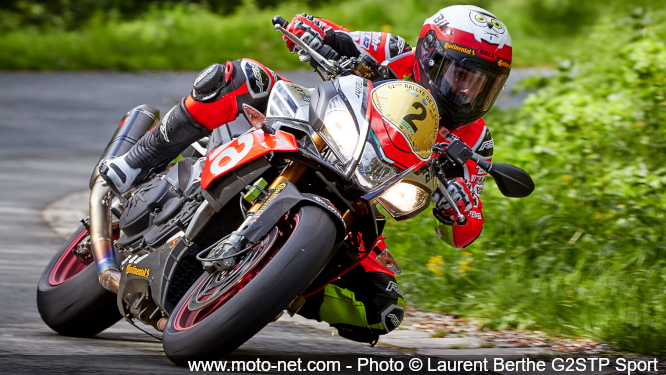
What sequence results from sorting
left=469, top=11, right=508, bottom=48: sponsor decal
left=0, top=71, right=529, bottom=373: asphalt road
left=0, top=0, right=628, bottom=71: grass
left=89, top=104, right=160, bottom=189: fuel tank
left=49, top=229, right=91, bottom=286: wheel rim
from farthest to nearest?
left=0, top=0, right=628, bottom=71: grass
left=49, top=229, right=91, bottom=286: wheel rim
left=89, top=104, right=160, bottom=189: fuel tank
left=0, top=71, right=529, bottom=373: asphalt road
left=469, top=11, right=508, bottom=48: sponsor decal

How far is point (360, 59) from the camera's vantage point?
4254 millimetres

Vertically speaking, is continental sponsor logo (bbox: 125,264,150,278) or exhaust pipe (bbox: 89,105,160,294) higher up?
continental sponsor logo (bbox: 125,264,150,278)

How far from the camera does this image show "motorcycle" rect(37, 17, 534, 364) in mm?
3330

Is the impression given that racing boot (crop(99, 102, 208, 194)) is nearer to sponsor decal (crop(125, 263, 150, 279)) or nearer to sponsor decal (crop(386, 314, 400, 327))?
sponsor decal (crop(125, 263, 150, 279))

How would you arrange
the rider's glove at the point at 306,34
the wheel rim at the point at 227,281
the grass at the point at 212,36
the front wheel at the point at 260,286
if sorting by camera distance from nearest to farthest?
the front wheel at the point at 260,286
the wheel rim at the point at 227,281
the rider's glove at the point at 306,34
the grass at the point at 212,36

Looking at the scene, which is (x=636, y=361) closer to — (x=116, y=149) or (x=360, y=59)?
(x=360, y=59)

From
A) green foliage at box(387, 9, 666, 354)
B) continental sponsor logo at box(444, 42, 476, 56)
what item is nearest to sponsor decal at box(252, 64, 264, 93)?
continental sponsor logo at box(444, 42, 476, 56)

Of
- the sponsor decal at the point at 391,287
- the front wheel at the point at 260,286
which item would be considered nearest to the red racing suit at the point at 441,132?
the sponsor decal at the point at 391,287

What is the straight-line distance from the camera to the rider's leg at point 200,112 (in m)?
4.19

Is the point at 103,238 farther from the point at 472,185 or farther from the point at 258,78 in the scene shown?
the point at 472,185

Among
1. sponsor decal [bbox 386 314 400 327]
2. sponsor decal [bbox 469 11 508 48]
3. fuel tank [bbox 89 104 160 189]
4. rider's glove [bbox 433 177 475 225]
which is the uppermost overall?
sponsor decal [bbox 469 11 508 48]

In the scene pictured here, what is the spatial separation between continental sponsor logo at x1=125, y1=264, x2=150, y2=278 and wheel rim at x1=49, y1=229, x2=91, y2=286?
960 mm

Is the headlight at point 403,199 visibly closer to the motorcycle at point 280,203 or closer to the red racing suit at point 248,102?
the motorcycle at point 280,203

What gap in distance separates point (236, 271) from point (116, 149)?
1653 millimetres
